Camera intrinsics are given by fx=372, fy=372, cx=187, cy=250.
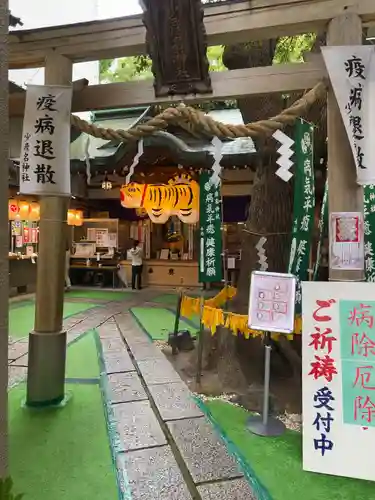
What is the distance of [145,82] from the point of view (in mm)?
3389

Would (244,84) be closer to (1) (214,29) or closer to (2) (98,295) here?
(1) (214,29)

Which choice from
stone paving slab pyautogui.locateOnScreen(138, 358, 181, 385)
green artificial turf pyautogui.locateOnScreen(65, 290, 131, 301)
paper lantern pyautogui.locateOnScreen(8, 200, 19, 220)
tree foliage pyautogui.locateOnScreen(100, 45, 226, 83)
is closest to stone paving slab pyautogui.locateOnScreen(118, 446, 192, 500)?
stone paving slab pyautogui.locateOnScreen(138, 358, 181, 385)

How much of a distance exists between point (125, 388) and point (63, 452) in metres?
1.43

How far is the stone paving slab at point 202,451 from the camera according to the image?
282cm

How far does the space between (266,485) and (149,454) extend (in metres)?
0.97

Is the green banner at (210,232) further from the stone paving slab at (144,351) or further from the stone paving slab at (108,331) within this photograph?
the stone paving slab at (108,331)

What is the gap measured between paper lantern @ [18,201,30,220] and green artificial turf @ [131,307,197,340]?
4.52 meters

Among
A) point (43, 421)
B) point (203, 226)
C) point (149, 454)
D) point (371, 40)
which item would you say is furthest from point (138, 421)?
point (371, 40)

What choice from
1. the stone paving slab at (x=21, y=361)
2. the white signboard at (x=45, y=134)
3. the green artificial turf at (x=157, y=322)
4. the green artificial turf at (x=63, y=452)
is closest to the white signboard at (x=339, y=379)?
the green artificial turf at (x=63, y=452)

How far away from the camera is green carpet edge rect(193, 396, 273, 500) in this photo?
2605 millimetres

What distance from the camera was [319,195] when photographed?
22.4 ft

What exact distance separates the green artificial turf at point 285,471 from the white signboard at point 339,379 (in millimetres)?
77

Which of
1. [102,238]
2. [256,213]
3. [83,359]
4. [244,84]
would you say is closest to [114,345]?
[83,359]

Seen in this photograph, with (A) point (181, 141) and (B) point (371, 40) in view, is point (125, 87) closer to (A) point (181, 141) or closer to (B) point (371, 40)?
(B) point (371, 40)
